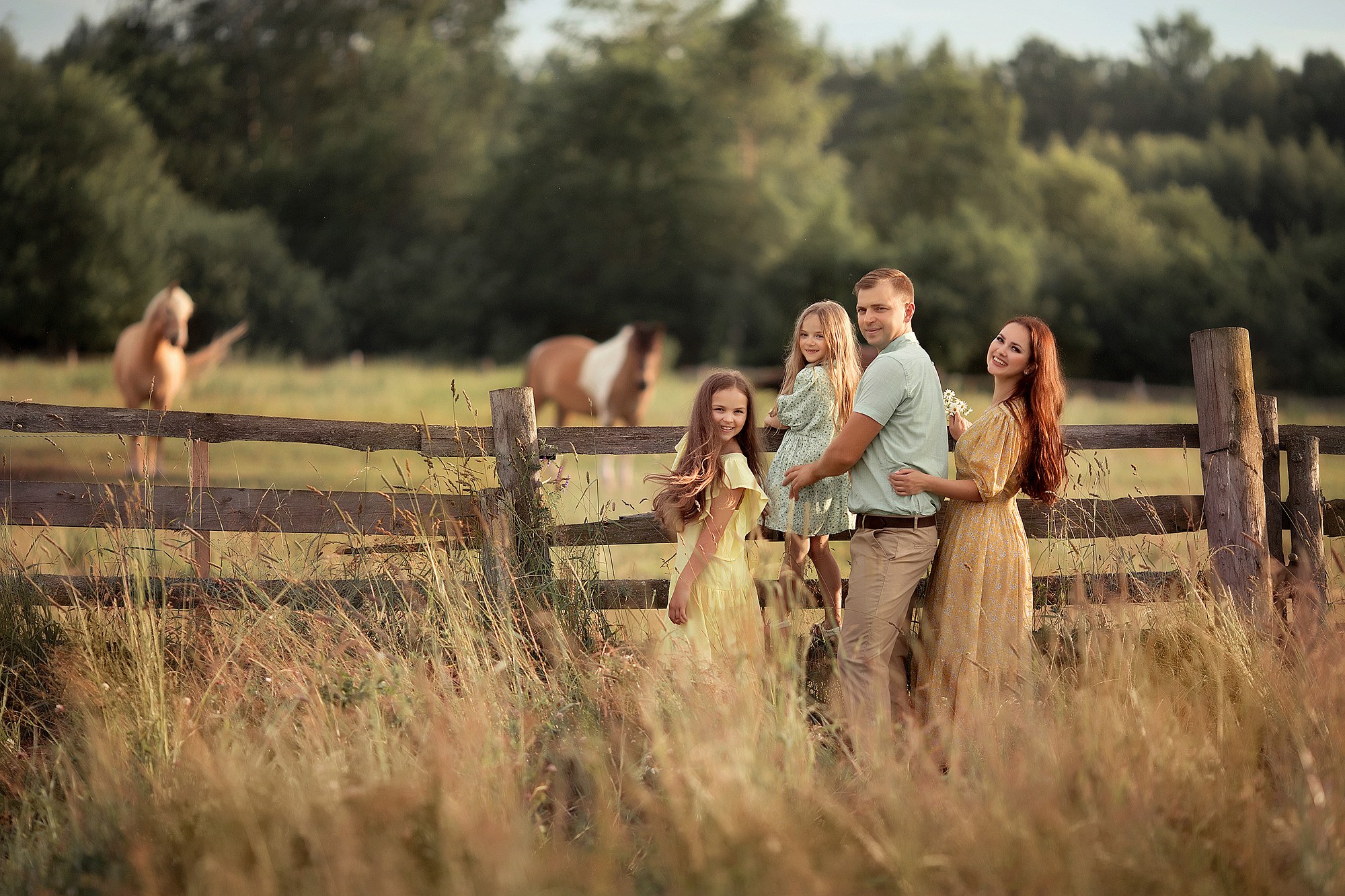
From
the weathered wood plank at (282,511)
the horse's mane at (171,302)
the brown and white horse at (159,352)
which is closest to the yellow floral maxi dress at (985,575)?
the weathered wood plank at (282,511)

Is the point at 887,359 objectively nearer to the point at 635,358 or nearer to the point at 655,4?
the point at 635,358

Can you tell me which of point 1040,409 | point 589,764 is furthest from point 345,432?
point 1040,409

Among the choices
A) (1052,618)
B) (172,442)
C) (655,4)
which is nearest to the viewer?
(1052,618)

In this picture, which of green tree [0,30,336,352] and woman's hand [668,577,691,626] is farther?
green tree [0,30,336,352]

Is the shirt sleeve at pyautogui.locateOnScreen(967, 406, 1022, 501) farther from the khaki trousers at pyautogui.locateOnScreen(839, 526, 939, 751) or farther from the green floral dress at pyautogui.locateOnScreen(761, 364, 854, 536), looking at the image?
the green floral dress at pyautogui.locateOnScreen(761, 364, 854, 536)

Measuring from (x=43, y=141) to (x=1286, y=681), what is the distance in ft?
97.9

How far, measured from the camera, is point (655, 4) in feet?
128

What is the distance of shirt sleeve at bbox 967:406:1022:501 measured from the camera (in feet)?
11.1

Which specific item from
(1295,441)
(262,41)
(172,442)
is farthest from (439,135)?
(1295,441)

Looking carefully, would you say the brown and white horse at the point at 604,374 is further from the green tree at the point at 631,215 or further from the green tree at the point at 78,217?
the green tree at the point at 631,215

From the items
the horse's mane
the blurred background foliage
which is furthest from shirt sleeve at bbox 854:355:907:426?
the blurred background foliage

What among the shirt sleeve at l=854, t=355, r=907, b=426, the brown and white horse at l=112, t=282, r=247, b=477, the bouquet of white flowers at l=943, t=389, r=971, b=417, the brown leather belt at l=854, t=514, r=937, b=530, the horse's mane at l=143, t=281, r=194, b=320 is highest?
the horse's mane at l=143, t=281, r=194, b=320

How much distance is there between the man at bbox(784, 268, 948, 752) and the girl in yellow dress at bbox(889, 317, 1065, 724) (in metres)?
0.09

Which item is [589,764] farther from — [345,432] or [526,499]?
[345,432]
